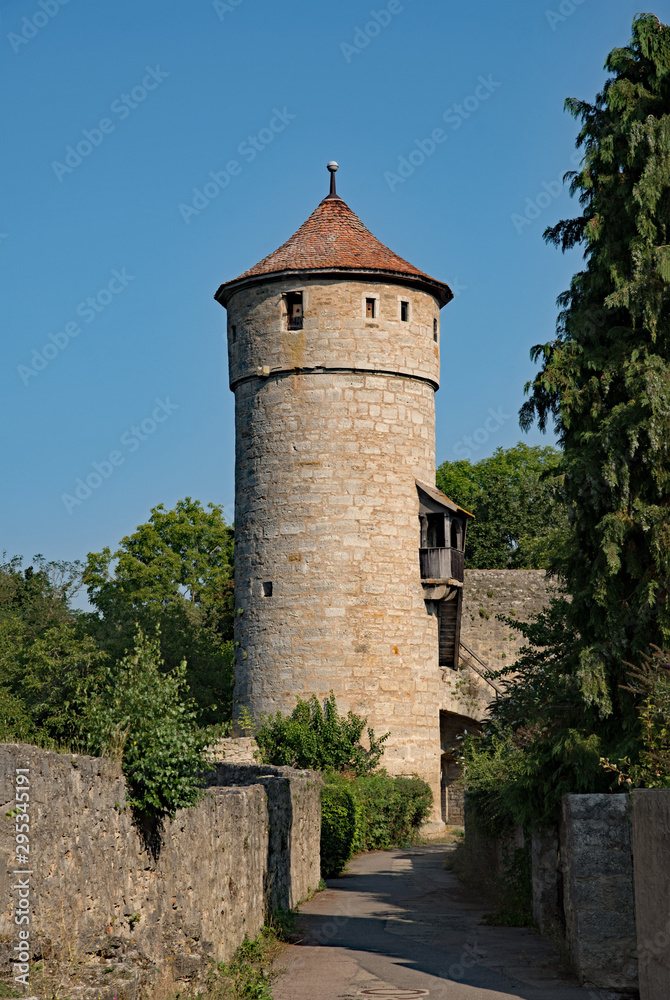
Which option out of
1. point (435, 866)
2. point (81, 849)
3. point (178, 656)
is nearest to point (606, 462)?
point (81, 849)

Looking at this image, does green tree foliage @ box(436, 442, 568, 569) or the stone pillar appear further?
green tree foliage @ box(436, 442, 568, 569)

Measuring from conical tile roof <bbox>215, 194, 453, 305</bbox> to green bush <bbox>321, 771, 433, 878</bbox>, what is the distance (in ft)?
35.6

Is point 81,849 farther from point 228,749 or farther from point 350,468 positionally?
point 350,468

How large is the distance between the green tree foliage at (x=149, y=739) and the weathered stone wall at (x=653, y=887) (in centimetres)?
310

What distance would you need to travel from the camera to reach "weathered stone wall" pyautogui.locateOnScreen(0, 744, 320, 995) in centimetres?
606

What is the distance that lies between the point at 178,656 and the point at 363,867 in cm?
1256

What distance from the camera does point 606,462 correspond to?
10.7 m

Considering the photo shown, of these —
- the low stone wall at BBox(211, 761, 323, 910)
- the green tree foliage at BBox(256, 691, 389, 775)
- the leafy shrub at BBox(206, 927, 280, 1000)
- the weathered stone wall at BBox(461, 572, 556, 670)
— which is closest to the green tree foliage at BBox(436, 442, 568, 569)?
the weathered stone wall at BBox(461, 572, 556, 670)

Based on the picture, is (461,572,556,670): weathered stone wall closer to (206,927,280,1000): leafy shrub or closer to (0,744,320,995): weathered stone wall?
(0,744,320,995): weathered stone wall

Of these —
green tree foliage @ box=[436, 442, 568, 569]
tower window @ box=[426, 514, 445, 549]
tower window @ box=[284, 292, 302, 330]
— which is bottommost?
tower window @ box=[426, 514, 445, 549]

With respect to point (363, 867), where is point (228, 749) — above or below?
above
